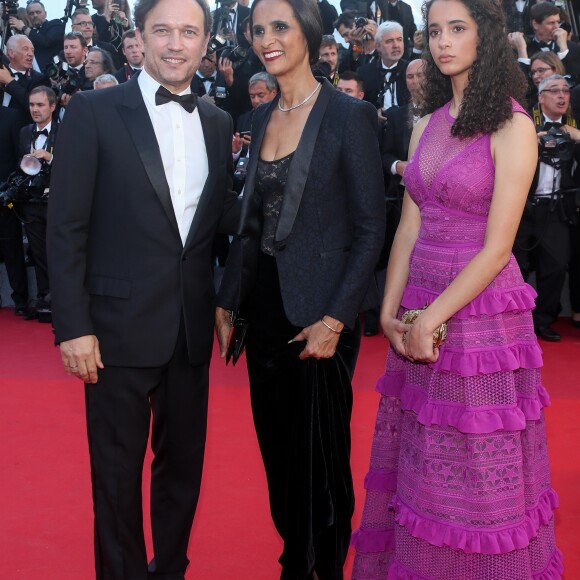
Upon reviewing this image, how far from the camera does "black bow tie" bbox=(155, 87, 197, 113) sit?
2.26 m

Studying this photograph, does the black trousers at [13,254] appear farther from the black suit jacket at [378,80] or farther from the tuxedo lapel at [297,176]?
the tuxedo lapel at [297,176]

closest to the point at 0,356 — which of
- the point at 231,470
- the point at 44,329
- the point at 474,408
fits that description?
the point at 44,329

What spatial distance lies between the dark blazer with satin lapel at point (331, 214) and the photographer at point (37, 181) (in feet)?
14.6

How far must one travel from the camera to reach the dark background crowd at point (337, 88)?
5812mm

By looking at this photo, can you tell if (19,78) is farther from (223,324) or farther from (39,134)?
(223,324)

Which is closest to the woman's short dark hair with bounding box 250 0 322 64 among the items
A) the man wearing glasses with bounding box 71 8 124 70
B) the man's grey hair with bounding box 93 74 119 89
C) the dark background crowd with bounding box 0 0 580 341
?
the dark background crowd with bounding box 0 0 580 341

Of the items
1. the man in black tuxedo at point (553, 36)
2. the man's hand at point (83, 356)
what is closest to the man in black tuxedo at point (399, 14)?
the man in black tuxedo at point (553, 36)

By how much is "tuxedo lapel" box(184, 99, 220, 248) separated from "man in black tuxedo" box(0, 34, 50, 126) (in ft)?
17.1

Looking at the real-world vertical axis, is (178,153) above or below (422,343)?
above

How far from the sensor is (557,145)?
5570 millimetres

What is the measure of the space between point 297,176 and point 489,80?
527mm

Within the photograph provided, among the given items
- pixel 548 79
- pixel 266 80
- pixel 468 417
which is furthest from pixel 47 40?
pixel 468 417

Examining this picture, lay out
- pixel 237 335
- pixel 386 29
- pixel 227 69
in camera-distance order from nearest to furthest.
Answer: pixel 237 335 → pixel 386 29 → pixel 227 69

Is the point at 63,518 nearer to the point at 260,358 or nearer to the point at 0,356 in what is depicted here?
the point at 260,358
